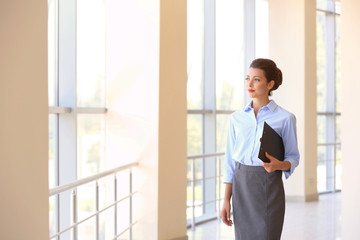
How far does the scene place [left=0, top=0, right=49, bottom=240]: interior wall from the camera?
178cm

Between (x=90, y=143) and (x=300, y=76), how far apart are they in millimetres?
3176

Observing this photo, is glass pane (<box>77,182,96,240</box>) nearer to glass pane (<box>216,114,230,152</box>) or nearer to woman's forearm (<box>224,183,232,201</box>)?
woman's forearm (<box>224,183,232,201</box>)

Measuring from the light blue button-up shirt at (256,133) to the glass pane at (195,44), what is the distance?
13.9 ft

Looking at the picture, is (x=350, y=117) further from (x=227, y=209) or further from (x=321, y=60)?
(x=321, y=60)

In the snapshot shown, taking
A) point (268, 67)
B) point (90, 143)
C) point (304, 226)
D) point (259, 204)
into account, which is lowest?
point (304, 226)

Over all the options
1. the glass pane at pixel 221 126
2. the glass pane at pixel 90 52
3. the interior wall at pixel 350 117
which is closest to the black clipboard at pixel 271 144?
the interior wall at pixel 350 117

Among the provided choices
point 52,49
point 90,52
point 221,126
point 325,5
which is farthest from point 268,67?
point 325,5

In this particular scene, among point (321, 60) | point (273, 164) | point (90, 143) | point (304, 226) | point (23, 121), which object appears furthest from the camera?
point (321, 60)

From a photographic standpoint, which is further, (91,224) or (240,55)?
(240,55)

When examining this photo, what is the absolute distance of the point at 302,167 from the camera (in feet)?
22.3

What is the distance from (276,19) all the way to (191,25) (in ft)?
3.95

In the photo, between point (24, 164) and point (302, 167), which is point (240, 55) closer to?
point (302, 167)

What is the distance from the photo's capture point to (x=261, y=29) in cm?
729

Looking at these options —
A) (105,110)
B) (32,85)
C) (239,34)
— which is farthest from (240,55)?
(32,85)
